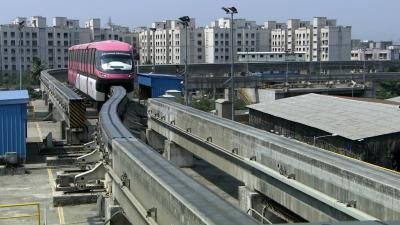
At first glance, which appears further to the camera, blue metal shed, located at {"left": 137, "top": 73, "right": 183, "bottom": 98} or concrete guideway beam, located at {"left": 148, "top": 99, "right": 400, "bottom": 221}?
blue metal shed, located at {"left": 137, "top": 73, "right": 183, "bottom": 98}

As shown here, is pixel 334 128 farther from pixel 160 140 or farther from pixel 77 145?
pixel 77 145

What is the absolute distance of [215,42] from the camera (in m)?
140

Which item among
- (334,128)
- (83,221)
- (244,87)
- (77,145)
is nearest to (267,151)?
(83,221)

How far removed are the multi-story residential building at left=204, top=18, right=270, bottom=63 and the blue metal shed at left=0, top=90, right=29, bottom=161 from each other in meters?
107

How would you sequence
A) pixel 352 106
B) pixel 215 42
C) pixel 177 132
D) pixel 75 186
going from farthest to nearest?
pixel 215 42 → pixel 352 106 → pixel 177 132 → pixel 75 186

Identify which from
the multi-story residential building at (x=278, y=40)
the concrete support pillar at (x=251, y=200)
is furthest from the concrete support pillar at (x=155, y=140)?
the multi-story residential building at (x=278, y=40)

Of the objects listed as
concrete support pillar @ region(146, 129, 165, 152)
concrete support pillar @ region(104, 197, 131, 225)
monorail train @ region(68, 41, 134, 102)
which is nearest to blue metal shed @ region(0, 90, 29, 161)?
concrete support pillar @ region(146, 129, 165, 152)

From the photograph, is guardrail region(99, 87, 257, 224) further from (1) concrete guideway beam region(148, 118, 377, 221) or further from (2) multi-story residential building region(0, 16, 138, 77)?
(2) multi-story residential building region(0, 16, 138, 77)

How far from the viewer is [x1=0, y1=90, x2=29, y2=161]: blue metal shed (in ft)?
88.9

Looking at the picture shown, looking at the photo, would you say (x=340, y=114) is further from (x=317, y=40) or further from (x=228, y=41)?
(x=317, y=40)

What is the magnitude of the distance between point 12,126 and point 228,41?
118 meters

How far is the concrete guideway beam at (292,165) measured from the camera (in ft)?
44.5

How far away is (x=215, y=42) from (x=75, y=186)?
120 metres

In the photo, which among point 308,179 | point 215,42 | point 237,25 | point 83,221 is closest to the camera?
point 308,179
